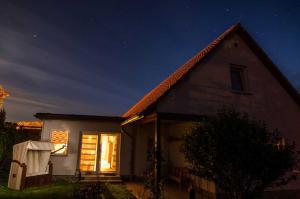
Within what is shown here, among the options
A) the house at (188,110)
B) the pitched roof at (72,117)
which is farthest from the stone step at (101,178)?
the pitched roof at (72,117)

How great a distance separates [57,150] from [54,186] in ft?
7.08

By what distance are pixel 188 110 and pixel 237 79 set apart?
3.60 m

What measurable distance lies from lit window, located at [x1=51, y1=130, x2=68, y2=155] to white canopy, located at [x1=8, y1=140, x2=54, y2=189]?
108 centimetres

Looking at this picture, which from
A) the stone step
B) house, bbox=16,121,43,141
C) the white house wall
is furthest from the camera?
house, bbox=16,121,43,141

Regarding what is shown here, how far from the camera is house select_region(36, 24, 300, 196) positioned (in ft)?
28.0

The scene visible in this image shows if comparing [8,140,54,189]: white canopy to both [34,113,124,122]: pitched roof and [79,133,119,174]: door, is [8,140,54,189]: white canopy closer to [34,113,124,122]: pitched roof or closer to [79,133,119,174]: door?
[34,113,124,122]: pitched roof

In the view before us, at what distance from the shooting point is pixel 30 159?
893 centimetres

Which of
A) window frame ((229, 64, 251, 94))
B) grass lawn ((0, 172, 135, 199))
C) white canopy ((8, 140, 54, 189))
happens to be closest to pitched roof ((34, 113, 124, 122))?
white canopy ((8, 140, 54, 189))

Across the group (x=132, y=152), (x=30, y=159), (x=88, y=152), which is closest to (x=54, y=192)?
(x=30, y=159)

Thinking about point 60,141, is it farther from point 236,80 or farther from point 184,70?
point 236,80

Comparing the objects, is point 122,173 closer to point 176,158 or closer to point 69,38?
point 176,158

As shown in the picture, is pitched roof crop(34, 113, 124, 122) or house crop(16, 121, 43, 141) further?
house crop(16, 121, 43, 141)

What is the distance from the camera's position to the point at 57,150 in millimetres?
10789

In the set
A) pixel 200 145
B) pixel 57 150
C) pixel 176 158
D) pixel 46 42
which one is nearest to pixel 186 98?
pixel 200 145
